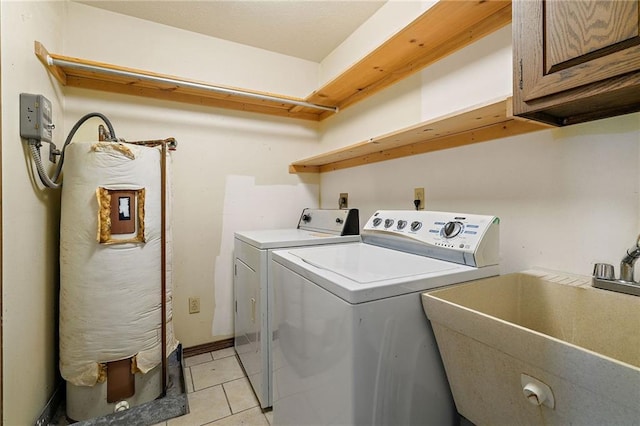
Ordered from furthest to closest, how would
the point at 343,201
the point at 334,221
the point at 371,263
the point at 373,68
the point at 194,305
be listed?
the point at 343,201 < the point at 194,305 < the point at 334,221 < the point at 373,68 < the point at 371,263

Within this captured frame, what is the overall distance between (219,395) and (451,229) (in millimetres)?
1655

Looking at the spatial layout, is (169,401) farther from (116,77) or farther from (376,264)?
(116,77)

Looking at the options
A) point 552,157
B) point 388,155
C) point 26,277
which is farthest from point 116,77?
point 552,157

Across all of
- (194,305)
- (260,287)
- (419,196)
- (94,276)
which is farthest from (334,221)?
(94,276)

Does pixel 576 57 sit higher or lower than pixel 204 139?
lower

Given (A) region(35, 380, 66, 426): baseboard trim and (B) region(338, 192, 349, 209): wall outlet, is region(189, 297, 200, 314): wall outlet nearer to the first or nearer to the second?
(A) region(35, 380, 66, 426): baseboard trim

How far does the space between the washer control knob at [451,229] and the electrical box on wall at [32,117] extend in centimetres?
188

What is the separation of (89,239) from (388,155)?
5.87 feet

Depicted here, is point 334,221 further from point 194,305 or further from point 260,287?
point 194,305

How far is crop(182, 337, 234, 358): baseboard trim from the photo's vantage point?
7.27ft

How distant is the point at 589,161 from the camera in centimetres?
103

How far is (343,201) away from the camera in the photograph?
8.00 ft

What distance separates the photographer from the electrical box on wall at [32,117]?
1311 millimetres

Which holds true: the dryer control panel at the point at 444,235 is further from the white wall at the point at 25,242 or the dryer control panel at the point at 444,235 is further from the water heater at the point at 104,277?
the white wall at the point at 25,242
